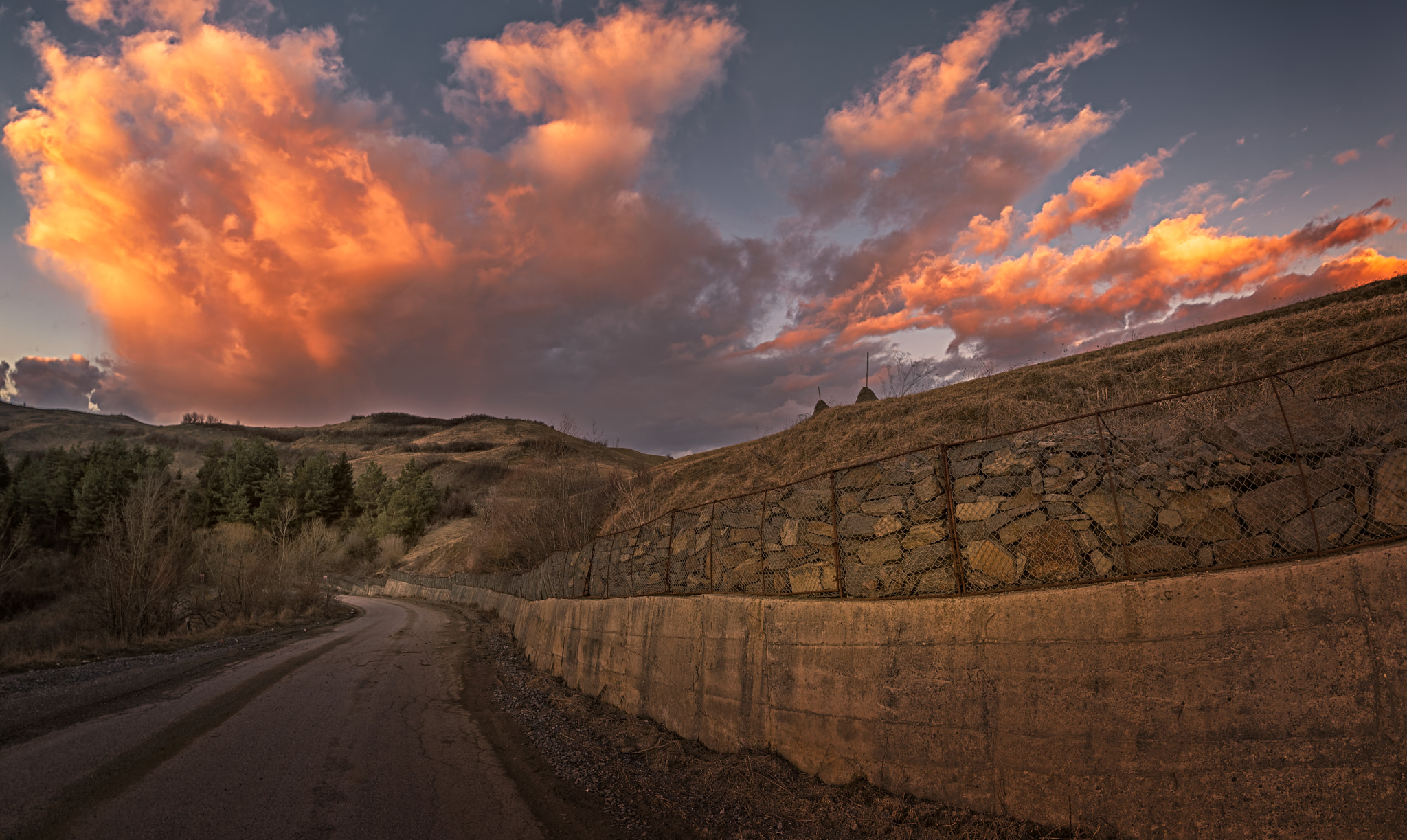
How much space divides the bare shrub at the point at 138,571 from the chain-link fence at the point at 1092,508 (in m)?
22.5

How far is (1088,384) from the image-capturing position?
67.4 ft

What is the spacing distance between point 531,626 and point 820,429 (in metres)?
15.8

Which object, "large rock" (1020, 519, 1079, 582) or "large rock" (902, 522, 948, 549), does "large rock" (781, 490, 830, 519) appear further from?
"large rock" (1020, 519, 1079, 582)

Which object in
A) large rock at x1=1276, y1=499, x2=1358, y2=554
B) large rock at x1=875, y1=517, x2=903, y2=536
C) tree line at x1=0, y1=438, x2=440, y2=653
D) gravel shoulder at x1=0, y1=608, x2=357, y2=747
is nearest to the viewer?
large rock at x1=1276, y1=499, x2=1358, y2=554

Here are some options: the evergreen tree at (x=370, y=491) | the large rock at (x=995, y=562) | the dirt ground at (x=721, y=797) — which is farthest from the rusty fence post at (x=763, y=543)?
the evergreen tree at (x=370, y=491)

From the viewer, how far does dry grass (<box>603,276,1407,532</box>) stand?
16.8 metres

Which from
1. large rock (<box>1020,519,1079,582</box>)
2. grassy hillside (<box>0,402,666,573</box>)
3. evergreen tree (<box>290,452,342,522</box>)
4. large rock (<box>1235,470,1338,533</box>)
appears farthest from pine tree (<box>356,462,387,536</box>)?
large rock (<box>1235,470,1338,533</box>)

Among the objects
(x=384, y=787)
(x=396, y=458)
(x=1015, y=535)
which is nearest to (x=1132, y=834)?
(x=1015, y=535)

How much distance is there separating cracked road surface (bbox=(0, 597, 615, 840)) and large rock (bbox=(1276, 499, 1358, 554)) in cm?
609

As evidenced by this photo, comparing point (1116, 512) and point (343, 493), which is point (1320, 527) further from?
point (343, 493)

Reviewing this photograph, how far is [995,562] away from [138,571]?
87.7 ft

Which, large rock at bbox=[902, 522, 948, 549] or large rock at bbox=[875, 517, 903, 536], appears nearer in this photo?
large rock at bbox=[902, 522, 948, 549]

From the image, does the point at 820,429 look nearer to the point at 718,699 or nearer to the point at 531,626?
the point at 531,626

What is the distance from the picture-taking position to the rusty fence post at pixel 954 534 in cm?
569
